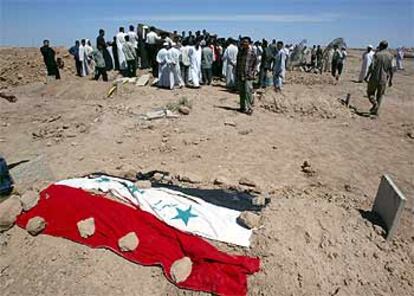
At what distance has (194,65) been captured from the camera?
1057 cm

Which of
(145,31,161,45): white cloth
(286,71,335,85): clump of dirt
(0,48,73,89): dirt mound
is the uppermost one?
(145,31,161,45): white cloth

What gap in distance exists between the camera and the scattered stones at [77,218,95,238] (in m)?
3.52

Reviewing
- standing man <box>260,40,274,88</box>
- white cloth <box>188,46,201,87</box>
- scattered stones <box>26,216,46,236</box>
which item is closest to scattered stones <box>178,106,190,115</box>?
white cloth <box>188,46,201,87</box>

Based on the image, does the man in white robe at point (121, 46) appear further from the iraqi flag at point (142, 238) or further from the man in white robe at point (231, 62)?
the iraqi flag at point (142, 238)

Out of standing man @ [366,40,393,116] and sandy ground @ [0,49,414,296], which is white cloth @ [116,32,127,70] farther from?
standing man @ [366,40,393,116]

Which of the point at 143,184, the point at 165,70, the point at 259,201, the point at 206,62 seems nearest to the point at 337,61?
the point at 206,62

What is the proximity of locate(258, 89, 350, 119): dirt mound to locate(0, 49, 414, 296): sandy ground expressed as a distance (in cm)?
3

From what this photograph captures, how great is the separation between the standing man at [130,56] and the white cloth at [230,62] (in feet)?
9.94

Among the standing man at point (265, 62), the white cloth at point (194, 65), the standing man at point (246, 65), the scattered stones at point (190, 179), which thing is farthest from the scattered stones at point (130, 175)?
the standing man at point (265, 62)

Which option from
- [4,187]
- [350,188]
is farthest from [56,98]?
[350,188]

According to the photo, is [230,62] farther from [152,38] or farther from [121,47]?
[121,47]

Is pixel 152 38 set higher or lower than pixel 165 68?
higher

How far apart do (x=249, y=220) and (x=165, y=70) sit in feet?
24.9

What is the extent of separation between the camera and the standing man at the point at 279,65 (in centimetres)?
1026
